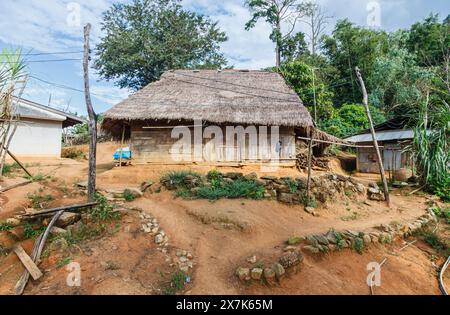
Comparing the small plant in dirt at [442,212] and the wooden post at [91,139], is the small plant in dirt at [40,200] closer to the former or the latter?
the wooden post at [91,139]

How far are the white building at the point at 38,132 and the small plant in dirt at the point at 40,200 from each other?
9.51m

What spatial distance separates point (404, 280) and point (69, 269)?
577cm

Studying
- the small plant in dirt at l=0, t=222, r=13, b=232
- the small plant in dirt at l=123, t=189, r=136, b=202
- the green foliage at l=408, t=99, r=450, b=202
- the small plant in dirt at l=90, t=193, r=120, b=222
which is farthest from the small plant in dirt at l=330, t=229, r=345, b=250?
the small plant in dirt at l=0, t=222, r=13, b=232

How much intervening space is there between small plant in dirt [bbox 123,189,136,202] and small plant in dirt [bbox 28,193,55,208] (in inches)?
72.2

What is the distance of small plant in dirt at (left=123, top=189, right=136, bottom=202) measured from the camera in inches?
266

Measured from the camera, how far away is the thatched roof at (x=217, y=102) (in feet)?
36.7

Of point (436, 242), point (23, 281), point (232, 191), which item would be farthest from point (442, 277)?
point (23, 281)

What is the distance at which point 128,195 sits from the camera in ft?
22.4

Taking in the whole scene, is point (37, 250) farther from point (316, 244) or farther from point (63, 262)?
point (316, 244)

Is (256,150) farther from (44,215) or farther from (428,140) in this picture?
(44,215)

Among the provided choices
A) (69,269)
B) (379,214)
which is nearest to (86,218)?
(69,269)

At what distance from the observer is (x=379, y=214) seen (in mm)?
7039
